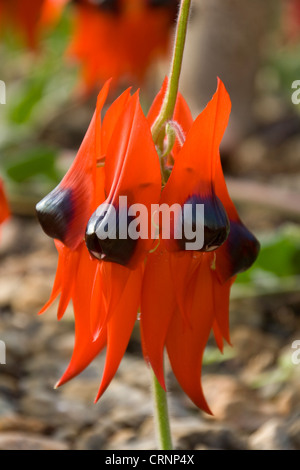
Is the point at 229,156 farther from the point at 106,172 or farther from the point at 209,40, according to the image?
the point at 106,172

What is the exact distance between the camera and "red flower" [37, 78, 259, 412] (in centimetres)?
90

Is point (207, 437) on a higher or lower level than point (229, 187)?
lower

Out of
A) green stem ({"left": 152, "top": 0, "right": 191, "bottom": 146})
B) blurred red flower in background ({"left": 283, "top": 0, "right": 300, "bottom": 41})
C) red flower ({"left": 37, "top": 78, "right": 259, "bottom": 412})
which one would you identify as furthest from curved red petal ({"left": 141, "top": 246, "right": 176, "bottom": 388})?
blurred red flower in background ({"left": 283, "top": 0, "right": 300, "bottom": 41})

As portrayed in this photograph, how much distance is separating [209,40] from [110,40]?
0.30 m

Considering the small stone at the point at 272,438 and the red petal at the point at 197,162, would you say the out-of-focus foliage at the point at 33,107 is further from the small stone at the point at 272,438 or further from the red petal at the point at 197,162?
the red petal at the point at 197,162

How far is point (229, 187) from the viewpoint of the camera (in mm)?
2115

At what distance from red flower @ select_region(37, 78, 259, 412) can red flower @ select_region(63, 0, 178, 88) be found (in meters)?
1.72

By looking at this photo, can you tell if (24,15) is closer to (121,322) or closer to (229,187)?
(229,187)

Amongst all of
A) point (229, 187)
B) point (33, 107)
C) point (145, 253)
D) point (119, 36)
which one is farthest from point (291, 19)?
point (145, 253)

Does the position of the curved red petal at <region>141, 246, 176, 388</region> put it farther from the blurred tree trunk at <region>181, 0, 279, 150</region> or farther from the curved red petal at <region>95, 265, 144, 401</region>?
the blurred tree trunk at <region>181, 0, 279, 150</region>

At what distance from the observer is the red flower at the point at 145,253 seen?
899 millimetres

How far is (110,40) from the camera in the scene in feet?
9.10

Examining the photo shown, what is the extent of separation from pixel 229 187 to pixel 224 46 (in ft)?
2.56
